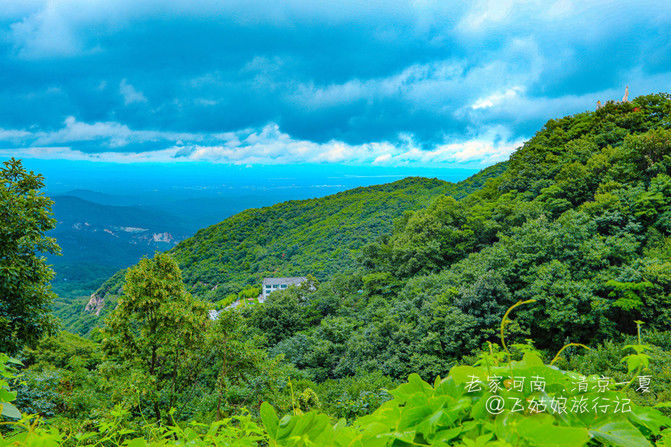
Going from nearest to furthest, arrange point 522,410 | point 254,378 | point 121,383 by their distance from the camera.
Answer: point 522,410
point 121,383
point 254,378

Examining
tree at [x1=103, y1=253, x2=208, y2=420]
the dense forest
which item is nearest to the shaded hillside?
the dense forest

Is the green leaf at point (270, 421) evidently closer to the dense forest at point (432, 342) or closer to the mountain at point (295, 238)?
the dense forest at point (432, 342)

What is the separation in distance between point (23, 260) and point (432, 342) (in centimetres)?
937

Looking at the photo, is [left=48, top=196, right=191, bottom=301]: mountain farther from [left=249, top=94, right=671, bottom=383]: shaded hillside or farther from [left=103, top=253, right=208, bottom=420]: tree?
[left=103, top=253, right=208, bottom=420]: tree

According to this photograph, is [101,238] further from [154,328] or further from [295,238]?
[154,328]

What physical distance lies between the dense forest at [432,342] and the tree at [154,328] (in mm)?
40

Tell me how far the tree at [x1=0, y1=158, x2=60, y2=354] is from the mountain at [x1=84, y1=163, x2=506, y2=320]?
28.5 metres

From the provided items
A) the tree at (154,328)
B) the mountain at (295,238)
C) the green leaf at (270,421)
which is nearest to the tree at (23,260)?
the tree at (154,328)

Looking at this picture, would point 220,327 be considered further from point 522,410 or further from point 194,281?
point 194,281

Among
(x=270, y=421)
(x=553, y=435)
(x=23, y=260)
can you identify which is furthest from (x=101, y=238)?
(x=553, y=435)

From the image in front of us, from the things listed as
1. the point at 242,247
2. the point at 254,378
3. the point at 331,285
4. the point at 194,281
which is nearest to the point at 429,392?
the point at 254,378

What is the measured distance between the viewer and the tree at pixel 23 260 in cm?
610

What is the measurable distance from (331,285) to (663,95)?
2053 cm

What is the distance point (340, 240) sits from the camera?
4425 cm
